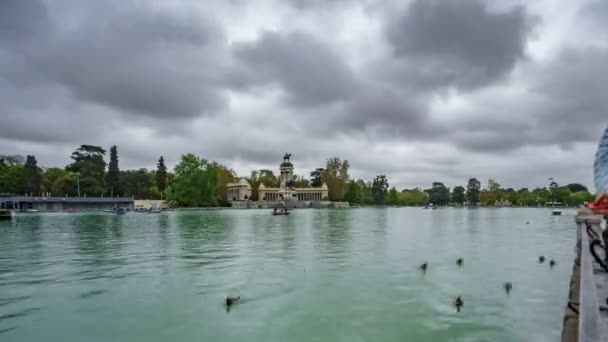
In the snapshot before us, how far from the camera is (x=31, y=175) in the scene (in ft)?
301

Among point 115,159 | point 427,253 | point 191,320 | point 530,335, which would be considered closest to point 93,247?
point 191,320

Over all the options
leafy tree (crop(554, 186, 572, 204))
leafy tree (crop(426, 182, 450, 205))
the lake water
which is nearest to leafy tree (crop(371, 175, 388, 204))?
leafy tree (crop(426, 182, 450, 205))

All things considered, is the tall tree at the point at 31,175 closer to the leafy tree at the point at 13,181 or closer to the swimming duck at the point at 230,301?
the leafy tree at the point at 13,181

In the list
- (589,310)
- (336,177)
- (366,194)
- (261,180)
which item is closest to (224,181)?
(261,180)

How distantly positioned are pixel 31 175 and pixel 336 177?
8577 cm

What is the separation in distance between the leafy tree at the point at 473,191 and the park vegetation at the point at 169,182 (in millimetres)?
15531

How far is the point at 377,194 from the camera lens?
15188cm

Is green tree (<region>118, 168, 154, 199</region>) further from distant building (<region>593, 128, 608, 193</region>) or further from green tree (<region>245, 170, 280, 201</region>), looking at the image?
distant building (<region>593, 128, 608, 193</region>)

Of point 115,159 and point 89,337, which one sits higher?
point 115,159

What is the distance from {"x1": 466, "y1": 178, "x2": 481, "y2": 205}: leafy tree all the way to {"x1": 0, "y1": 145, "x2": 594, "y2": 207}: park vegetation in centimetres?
1553

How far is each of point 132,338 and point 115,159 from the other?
93465 millimetres

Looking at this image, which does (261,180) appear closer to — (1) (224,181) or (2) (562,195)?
(1) (224,181)

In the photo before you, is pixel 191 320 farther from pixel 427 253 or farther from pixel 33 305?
pixel 427 253

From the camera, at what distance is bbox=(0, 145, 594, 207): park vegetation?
92.5 m
